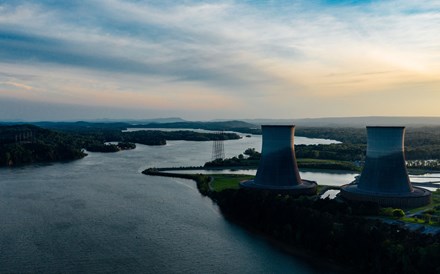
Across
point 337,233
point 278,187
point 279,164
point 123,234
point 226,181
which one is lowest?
point 123,234

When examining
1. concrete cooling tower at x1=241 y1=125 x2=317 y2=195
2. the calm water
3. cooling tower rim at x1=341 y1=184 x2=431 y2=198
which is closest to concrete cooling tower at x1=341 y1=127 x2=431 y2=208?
cooling tower rim at x1=341 y1=184 x2=431 y2=198

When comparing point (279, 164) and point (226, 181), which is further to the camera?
point (226, 181)

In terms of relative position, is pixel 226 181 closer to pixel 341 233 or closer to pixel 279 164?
pixel 279 164

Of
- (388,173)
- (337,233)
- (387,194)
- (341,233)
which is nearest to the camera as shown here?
(341,233)

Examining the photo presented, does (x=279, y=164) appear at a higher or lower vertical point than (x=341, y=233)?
higher

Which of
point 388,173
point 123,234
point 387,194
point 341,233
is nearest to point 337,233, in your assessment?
point 341,233

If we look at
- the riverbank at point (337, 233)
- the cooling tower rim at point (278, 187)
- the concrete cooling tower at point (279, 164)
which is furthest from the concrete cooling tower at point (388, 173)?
the concrete cooling tower at point (279, 164)

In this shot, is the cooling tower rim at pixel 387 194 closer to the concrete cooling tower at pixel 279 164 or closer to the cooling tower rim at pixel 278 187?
the cooling tower rim at pixel 278 187
